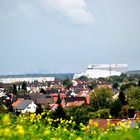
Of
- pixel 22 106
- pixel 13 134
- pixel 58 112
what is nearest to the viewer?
pixel 13 134

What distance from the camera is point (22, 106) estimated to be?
3295 inches

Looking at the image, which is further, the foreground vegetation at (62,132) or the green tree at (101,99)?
the green tree at (101,99)

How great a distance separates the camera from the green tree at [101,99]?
226 ft

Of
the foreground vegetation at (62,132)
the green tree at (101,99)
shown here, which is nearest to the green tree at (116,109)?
the green tree at (101,99)

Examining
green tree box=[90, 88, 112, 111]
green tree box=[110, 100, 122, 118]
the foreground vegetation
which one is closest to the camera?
the foreground vegetation

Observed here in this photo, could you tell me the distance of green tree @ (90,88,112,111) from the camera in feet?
226

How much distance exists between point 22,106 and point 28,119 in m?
73.9

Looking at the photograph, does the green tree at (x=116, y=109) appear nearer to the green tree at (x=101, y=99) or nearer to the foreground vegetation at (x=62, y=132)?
the green tree at (x=101, y=99)

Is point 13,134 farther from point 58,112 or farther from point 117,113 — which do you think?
point 117,113

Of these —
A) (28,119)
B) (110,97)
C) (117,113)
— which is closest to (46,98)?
(110,97)

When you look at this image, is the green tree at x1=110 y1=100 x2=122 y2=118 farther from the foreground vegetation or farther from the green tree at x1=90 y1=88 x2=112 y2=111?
the foreground vegetation

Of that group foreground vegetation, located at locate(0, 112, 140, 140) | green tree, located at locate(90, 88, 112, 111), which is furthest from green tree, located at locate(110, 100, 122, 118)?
foreground vegetation, located at locate(0, 112, 140, 140)

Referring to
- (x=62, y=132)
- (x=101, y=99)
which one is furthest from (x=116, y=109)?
(x=62, y=132)

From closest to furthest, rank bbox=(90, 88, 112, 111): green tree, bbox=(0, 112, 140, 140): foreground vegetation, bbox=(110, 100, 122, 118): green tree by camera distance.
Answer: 1. bbox=(0, 112, 140, 140): foreground vegetation
2. bbox=(110, 100, 122, 118): green tree
3. bbox=(90, 88, 112, 111): green tree
